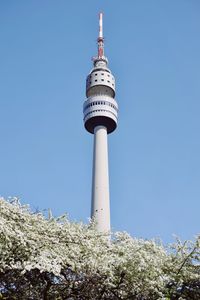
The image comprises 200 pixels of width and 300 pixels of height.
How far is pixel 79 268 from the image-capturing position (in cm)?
1791

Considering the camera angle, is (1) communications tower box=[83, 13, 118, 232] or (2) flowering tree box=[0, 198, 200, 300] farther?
(1) communications tower box=[83, 13, 118, 232]

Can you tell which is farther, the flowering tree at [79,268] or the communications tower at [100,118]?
the communications tower at [100,118]

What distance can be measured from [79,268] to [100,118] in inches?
2384

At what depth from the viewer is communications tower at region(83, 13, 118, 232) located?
66475 mm

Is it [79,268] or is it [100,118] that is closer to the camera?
[79,268]

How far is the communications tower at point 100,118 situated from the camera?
218 feet

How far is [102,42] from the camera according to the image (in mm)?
83688

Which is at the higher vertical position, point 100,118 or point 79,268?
point 100,118

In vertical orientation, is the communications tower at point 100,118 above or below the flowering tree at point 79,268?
above

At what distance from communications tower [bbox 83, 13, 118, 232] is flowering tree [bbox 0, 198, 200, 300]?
144 feet

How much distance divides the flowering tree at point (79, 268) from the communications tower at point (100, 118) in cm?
4392

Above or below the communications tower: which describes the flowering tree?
below

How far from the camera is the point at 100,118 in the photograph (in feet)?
254

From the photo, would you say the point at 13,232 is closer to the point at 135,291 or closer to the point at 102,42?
the point at 135,291
